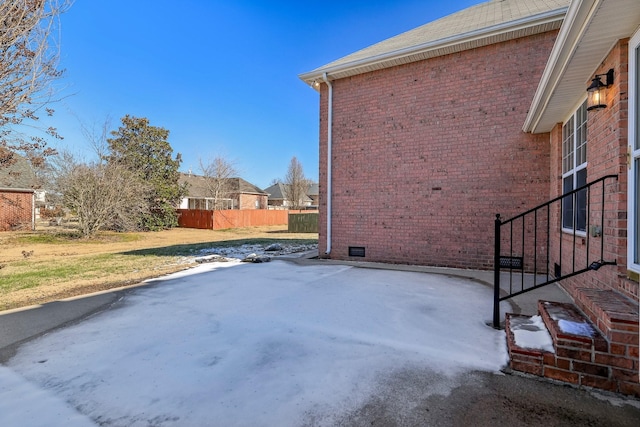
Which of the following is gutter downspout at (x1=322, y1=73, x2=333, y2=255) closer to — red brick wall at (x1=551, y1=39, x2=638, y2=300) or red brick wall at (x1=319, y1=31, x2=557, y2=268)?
red brick wall at (x1=319, y1=31, x2=557, y2=268)

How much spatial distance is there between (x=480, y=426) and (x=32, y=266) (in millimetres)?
10332

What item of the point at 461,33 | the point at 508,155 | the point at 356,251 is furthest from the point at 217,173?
the point at 508,155

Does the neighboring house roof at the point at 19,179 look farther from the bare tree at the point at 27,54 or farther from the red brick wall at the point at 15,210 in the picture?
the bare tree at the point at 27,54

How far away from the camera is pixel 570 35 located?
276cm

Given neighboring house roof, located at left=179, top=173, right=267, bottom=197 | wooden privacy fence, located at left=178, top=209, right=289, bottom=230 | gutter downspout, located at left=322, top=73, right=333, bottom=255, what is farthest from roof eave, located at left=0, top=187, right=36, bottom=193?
gutter downspout, located at left=322, top=73, right=333, bottom=255

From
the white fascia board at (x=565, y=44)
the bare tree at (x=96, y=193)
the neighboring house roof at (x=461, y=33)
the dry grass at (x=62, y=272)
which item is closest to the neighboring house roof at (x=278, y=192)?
the bare tree at (x=96, y=193)

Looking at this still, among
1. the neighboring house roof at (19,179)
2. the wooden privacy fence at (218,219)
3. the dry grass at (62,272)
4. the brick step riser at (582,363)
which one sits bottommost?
the dry grass at (62,272)

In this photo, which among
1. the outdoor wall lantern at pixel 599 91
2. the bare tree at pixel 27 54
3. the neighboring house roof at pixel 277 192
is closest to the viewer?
the outdoor wall lantern at pixel 599 91

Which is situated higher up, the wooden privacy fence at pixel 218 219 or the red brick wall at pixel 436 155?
the red brick wall at pixel 436 155

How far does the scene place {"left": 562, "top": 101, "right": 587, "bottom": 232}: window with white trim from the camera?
4.09 meters

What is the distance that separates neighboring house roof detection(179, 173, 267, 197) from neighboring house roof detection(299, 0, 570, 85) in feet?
90.7

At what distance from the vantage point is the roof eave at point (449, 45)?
5802 mm

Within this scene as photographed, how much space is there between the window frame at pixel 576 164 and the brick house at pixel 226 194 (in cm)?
3000

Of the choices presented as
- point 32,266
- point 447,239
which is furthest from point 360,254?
point 32,266
